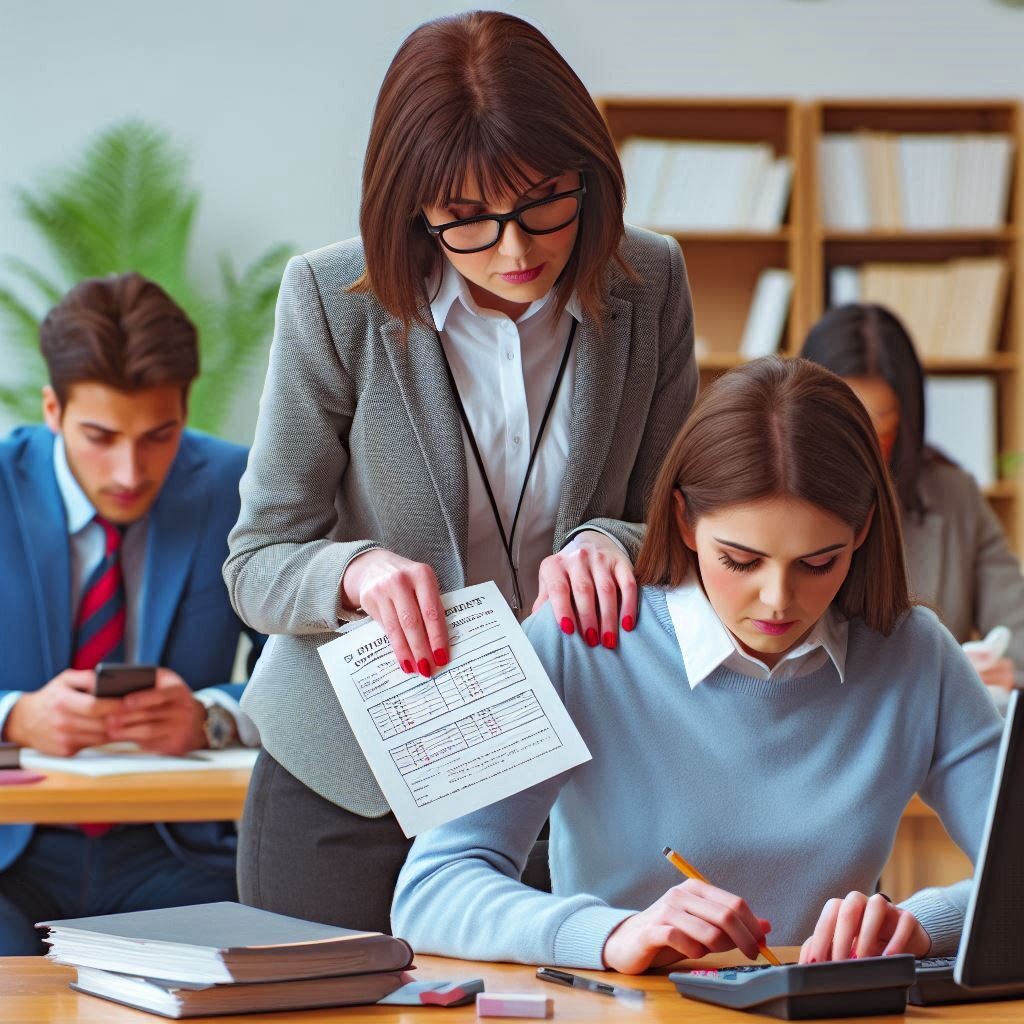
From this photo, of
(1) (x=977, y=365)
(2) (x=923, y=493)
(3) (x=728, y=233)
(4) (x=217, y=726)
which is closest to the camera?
(4) (x=217, y=726)

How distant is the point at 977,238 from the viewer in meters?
5.16

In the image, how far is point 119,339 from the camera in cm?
280

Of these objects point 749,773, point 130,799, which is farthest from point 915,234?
point 749,773

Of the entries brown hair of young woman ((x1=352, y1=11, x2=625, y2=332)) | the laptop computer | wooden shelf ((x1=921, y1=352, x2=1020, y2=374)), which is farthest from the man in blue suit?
wooden shelf ((x1=921, y1=352, x2=1020, y2=374))

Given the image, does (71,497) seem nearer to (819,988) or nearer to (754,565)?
(754,565)

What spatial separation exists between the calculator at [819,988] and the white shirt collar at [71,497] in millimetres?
1865

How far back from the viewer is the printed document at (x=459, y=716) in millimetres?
1391

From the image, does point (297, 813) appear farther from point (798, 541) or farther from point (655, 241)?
point (655, 241)

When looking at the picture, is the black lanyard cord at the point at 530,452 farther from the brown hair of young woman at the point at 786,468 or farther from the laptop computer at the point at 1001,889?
the laptop computer at the point at 1001,889

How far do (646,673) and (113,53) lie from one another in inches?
171

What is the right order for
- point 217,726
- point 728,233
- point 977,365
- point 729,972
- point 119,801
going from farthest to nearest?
1. point 977,365
2. point 728,233
3. point 217,726
4. point 119,801
5. point 729,972

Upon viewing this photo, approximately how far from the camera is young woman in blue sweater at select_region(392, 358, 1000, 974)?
1504 mm

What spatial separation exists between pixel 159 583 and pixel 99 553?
12 centimetres

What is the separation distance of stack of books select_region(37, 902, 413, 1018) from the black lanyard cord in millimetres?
540
